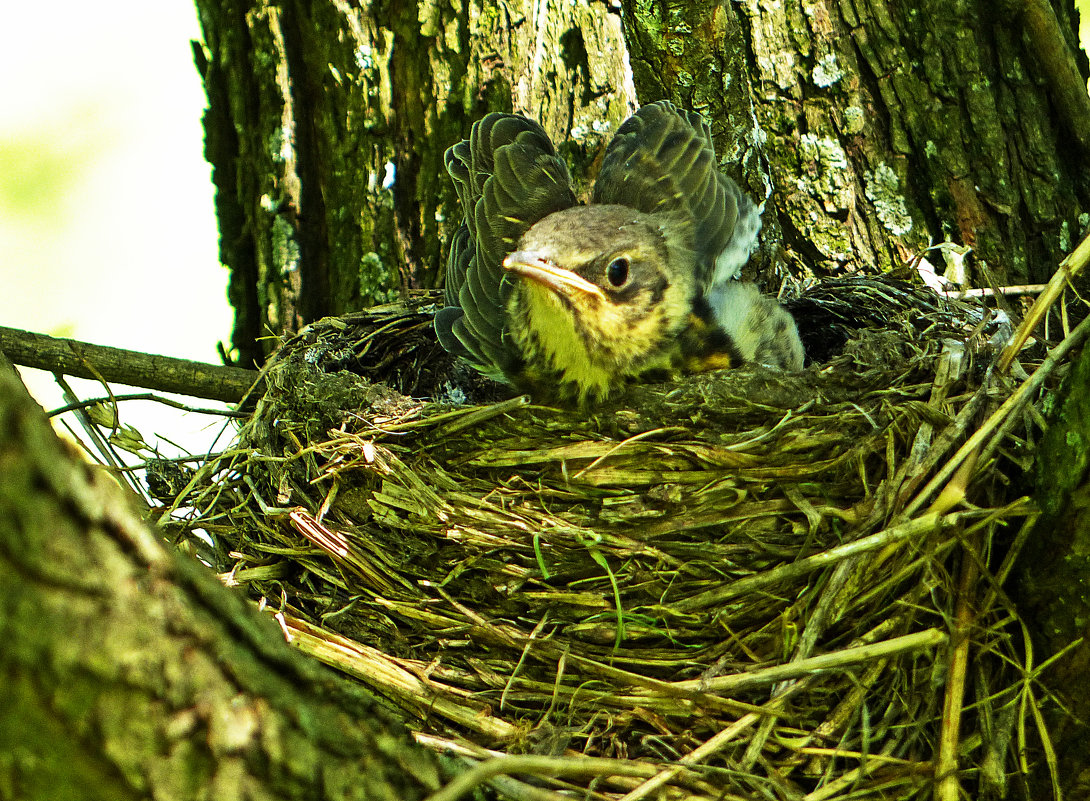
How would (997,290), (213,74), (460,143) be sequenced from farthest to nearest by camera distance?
(213,74)
(460,143)
(997,290)

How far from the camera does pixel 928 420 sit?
2.09m

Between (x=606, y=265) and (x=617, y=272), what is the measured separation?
4 centimetres

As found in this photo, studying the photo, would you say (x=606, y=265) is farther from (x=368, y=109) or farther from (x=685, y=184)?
(x=368, y=109)

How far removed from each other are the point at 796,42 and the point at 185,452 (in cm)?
212

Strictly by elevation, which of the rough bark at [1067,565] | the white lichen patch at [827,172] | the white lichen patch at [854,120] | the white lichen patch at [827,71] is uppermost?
the white lichen patch at [827,71]

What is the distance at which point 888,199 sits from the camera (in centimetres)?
294

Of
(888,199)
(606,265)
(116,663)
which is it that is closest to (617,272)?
(606,265)

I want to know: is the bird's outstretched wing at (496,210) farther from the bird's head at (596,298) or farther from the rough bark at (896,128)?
the rough bark at (896,128)

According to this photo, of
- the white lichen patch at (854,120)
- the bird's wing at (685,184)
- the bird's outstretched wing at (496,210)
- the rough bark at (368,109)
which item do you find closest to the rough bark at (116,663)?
the bird's outstretched wing at (496,210)

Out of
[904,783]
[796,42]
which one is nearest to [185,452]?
[904,783]

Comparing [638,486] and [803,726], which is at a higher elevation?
[638,486]

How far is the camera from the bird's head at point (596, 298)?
2.41m

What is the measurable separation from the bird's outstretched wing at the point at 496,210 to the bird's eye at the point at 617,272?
14.2 inches

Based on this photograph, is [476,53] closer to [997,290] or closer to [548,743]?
[997,290]
